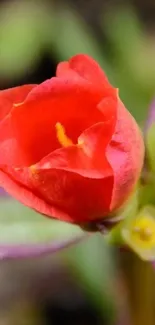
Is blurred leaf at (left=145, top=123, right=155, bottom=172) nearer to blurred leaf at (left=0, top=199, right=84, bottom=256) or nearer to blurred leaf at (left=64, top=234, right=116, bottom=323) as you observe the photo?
blurred leaf at (left=0, top=199, right=84, bottom=256)

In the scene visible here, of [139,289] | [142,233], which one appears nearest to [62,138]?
[142,233]

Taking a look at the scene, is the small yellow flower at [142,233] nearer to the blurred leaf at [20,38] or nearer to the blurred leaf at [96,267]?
the blurred leaf at [96,267]

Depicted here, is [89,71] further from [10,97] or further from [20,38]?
[20,38]

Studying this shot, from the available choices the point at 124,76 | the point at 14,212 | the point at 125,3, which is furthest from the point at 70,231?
the point at 125,3

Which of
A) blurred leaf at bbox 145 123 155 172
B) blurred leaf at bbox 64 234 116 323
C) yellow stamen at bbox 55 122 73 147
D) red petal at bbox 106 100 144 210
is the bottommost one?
blurred leaf at bbox 64 234 116 323

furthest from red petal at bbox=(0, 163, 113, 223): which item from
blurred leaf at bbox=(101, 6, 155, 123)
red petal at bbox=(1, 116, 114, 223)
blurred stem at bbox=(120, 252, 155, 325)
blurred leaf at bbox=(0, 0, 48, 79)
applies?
blurred leaf at bbox=(0, 0, 48, 79)

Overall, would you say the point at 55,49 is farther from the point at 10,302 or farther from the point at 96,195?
the point at 96,195

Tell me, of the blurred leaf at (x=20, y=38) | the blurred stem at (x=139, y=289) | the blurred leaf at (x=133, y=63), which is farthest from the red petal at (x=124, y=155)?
the blurred leaf at (x=20, y=38)

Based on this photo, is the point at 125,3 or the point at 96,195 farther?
the point at 125,3
